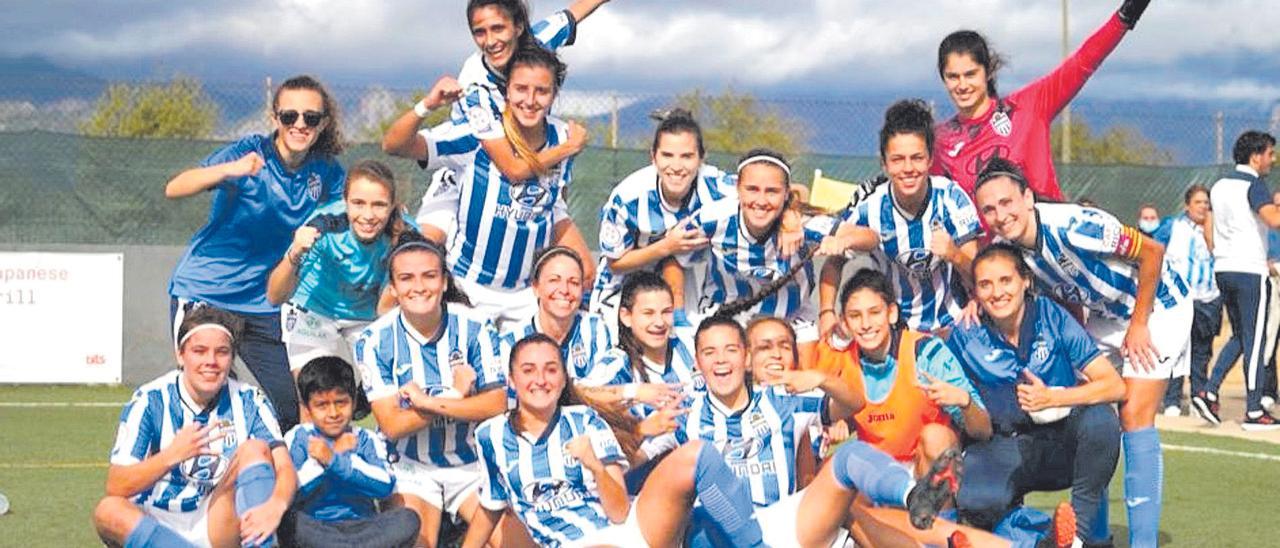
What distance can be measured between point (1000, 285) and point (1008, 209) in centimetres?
30

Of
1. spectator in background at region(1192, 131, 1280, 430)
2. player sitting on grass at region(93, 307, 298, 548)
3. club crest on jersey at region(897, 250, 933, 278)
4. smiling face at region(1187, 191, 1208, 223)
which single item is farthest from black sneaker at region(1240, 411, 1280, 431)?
player sitting on grass at region(93, 307, 298, 548)

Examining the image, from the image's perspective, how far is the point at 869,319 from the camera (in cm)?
600

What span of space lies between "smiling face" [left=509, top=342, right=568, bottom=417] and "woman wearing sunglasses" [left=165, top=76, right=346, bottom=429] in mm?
1454

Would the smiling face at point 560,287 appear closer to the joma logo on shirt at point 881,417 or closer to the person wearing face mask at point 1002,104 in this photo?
the joma logo on shirt at point 881,417

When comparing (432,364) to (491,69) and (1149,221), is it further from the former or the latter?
(1149,221)

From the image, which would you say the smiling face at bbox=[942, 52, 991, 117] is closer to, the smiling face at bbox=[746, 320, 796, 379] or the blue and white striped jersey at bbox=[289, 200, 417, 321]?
the smiling face at bbox=[746, 320, 796, 379]

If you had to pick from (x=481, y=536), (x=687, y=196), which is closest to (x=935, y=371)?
(x=687, y=196)

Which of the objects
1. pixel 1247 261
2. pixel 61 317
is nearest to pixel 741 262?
pixel 1247 261

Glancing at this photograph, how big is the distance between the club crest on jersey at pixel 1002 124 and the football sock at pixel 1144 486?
1276 mm

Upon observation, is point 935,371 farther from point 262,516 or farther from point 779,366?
point 262,516

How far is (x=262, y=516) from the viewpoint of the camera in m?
5.58

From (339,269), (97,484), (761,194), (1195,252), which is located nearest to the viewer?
(761,194)

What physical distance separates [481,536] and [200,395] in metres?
1.09

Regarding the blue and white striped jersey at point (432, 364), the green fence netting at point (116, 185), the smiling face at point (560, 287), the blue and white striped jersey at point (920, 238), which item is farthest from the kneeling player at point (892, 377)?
the green fence netting at point (116, 185)
